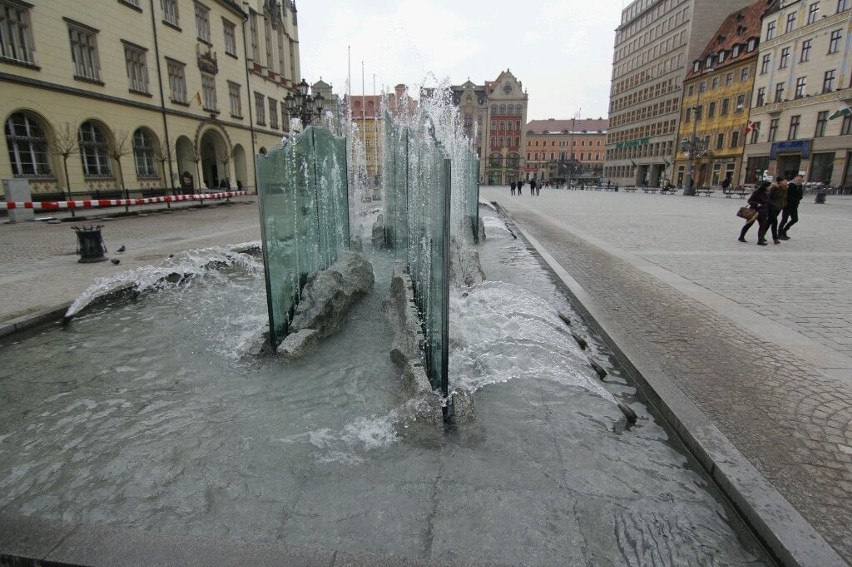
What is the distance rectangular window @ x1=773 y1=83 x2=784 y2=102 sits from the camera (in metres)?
41.5

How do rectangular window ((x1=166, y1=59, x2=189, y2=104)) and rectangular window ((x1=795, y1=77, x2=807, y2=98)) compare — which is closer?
rectangular window ((x1=166, y1=59, x2=189, y2=104))

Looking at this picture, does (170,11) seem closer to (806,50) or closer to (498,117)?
(806,50)

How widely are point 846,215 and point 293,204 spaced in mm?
22653

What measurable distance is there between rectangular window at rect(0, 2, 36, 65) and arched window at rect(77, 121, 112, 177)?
10.7 feet

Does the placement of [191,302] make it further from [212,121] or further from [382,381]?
[212,121]

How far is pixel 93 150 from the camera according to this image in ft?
69.4

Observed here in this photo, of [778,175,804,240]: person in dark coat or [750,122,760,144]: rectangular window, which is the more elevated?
[750,122,760,144]: rectangular window

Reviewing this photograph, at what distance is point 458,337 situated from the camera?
16.2ft

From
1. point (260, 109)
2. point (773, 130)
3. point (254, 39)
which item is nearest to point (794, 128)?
point (773, 130)

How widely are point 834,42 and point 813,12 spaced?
3994 millimetres

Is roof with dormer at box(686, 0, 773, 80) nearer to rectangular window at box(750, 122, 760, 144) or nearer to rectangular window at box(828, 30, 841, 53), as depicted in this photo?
rectangular window at box(750, 122, 760, 144)

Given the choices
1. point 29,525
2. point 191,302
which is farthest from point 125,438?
point 191,302

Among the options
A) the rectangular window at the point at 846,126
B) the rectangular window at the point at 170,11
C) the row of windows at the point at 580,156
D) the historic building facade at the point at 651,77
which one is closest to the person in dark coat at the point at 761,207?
the rectangular window at the point at 170,11

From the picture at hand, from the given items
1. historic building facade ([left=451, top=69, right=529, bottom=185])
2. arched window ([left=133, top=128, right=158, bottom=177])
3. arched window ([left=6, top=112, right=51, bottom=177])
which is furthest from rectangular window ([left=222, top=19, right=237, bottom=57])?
historic building facade ([left=451, top=69, right=529, bottom=185])
